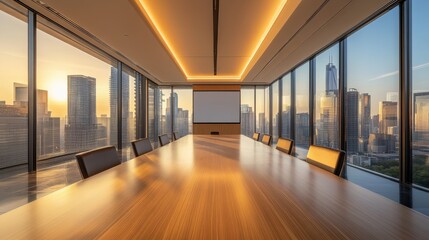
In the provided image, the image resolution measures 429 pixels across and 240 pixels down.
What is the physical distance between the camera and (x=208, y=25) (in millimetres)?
4195

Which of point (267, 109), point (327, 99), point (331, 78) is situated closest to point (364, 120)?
point (327, 99)

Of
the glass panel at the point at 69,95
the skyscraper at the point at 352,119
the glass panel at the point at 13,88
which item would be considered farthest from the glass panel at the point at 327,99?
the glass panel at the point at 13,88

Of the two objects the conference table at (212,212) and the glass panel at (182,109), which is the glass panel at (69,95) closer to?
the glass panel at (182,109)

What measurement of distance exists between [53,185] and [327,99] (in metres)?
5.83

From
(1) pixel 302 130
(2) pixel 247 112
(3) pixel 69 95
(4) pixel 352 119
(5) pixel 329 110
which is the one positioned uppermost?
(3) pixel 69 95

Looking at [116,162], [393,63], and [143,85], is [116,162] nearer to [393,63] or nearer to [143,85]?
[393,63]

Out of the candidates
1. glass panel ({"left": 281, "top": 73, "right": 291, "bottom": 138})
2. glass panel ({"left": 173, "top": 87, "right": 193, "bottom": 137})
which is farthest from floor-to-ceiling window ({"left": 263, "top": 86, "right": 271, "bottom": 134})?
glass panel ({"left": 173, "top": 87, "right": 193, "bottom": 137})

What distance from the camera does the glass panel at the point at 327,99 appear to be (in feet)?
16.0

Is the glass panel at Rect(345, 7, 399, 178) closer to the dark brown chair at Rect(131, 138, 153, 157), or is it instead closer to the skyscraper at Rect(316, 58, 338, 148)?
the skyscraper at Rect(316, 58, 338, 148)

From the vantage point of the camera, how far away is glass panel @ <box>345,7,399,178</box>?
11.1 ft

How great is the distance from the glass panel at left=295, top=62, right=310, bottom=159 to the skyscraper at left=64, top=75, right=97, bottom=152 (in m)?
5.82

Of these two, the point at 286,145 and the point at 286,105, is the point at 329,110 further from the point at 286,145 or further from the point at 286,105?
the point at 286,145

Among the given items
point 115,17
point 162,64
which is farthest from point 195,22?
point 162,64

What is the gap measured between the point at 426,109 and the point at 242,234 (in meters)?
3.67
